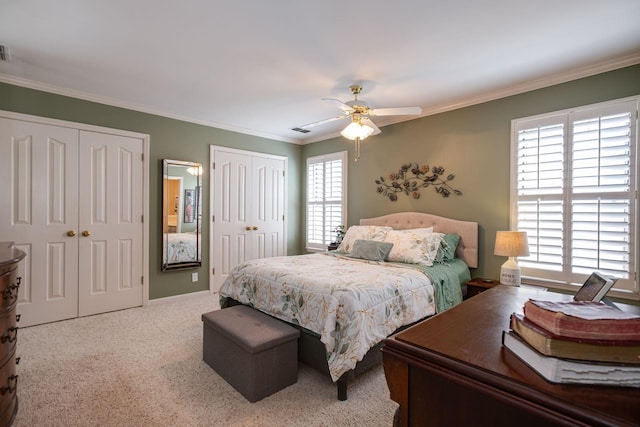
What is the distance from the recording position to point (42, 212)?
11.6ft

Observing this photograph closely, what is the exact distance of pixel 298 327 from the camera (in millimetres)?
2557

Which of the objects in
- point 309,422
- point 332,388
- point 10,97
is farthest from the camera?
point 10,97

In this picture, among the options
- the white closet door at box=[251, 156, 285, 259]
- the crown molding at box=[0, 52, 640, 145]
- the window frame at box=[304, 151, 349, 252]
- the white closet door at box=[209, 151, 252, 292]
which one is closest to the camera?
the crown molding at box=[0, 52, 640, 145]

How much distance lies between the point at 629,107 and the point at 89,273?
5.90m

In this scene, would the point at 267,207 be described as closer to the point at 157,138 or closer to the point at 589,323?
the point at 157,138

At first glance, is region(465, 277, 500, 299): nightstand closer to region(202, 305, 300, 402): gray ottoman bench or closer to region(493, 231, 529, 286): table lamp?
region(493, 231, 529, 286): table lamp

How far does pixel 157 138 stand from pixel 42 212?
5.15 ft

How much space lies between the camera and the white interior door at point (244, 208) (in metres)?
4.95

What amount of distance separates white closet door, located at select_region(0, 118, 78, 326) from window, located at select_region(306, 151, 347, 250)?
3493 mm

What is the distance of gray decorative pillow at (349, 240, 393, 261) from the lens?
3.56 meters

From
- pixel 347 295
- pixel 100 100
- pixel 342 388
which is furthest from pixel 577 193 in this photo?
pixel 100 100

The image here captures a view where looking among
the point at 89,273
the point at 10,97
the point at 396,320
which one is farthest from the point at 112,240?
the point at 396,320

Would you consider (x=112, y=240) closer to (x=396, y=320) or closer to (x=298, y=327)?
(x=298, y=327)

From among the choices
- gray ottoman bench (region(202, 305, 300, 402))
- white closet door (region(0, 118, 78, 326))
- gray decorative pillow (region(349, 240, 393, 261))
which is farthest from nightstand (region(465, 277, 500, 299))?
white closet door (region(0, 118, 78, 326))
